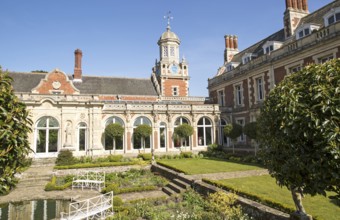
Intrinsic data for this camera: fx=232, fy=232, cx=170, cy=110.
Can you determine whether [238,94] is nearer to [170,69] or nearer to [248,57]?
[248,57]

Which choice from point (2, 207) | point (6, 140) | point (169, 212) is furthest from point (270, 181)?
point (2, 207)

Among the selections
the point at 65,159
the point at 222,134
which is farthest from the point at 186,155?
the point at 65,159

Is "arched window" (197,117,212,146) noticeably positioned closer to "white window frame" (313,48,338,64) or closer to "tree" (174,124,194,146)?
"tree" (174,124,194,146)

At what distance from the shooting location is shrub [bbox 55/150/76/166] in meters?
18.4

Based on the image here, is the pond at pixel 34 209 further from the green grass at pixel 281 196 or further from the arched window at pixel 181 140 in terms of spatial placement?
the arched window at pixel 181 140

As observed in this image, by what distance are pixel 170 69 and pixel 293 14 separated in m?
16.3

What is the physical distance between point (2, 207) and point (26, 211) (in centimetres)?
160

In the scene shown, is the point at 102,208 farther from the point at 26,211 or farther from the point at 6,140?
the point at 6,140

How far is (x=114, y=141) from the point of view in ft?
74.8

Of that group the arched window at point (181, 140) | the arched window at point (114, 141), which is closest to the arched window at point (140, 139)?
the arched window at point (114, 141)

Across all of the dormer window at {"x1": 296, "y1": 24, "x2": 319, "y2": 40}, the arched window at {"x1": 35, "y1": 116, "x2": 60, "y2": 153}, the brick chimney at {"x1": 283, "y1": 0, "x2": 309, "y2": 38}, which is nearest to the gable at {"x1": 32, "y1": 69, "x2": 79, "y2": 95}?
the arched window at {"x1": 35, "y1": 116, "x2": 60, "y2": 153}

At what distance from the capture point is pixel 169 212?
891 cm

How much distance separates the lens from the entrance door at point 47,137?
67.8ft

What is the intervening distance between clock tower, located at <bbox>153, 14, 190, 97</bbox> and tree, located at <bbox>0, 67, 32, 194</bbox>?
26549mm
